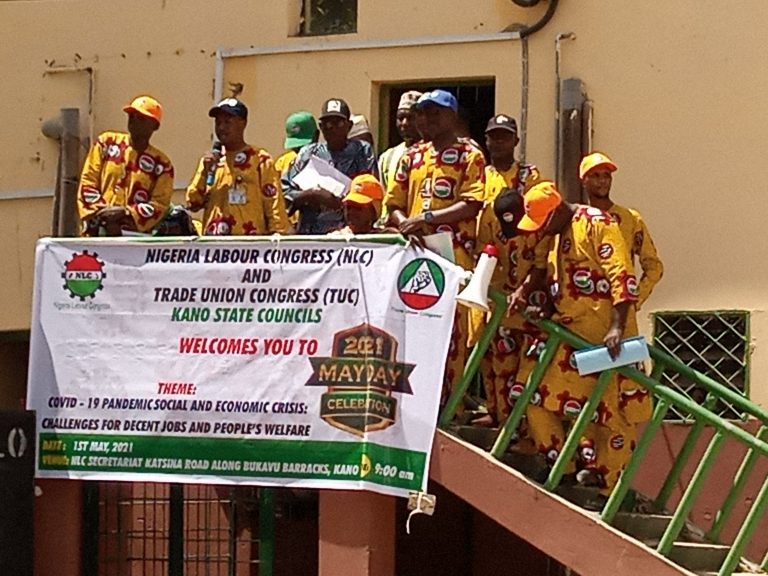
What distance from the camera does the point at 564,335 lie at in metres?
7.04

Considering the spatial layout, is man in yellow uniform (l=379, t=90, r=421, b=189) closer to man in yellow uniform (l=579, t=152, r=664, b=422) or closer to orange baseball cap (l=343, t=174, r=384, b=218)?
orange baseball cap (l=343, t=174, r=384, b=218)

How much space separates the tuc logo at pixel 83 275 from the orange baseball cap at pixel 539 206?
214cm

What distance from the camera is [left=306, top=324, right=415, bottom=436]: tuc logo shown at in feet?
23.6

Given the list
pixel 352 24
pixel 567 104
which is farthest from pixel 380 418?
pixel 352 24

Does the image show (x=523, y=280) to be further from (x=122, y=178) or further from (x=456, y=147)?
(x=122, y=178)

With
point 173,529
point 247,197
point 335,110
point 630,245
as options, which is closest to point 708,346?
point 630,245

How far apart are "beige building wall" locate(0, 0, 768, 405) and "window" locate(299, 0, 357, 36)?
111mm

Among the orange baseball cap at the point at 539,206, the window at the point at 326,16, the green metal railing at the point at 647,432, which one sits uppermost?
the window at the point at 326,16

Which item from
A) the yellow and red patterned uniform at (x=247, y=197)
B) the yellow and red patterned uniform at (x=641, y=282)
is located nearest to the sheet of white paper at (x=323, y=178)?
the yellow and red patterned uniform at (x=247, y=197)

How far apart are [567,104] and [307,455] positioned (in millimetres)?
3779

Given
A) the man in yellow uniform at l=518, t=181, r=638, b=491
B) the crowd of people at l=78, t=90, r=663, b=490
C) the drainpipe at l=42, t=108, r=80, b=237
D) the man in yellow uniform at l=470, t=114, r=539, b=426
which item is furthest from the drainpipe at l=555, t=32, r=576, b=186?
the drainpipe at l=42, t=108, r=80, b=237

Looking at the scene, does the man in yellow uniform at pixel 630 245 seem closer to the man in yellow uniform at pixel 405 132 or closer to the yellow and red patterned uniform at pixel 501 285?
the yellow and red patterned uniform at pixel 501 285

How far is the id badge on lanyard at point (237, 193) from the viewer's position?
27.0ft

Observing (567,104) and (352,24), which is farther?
(352,24)
